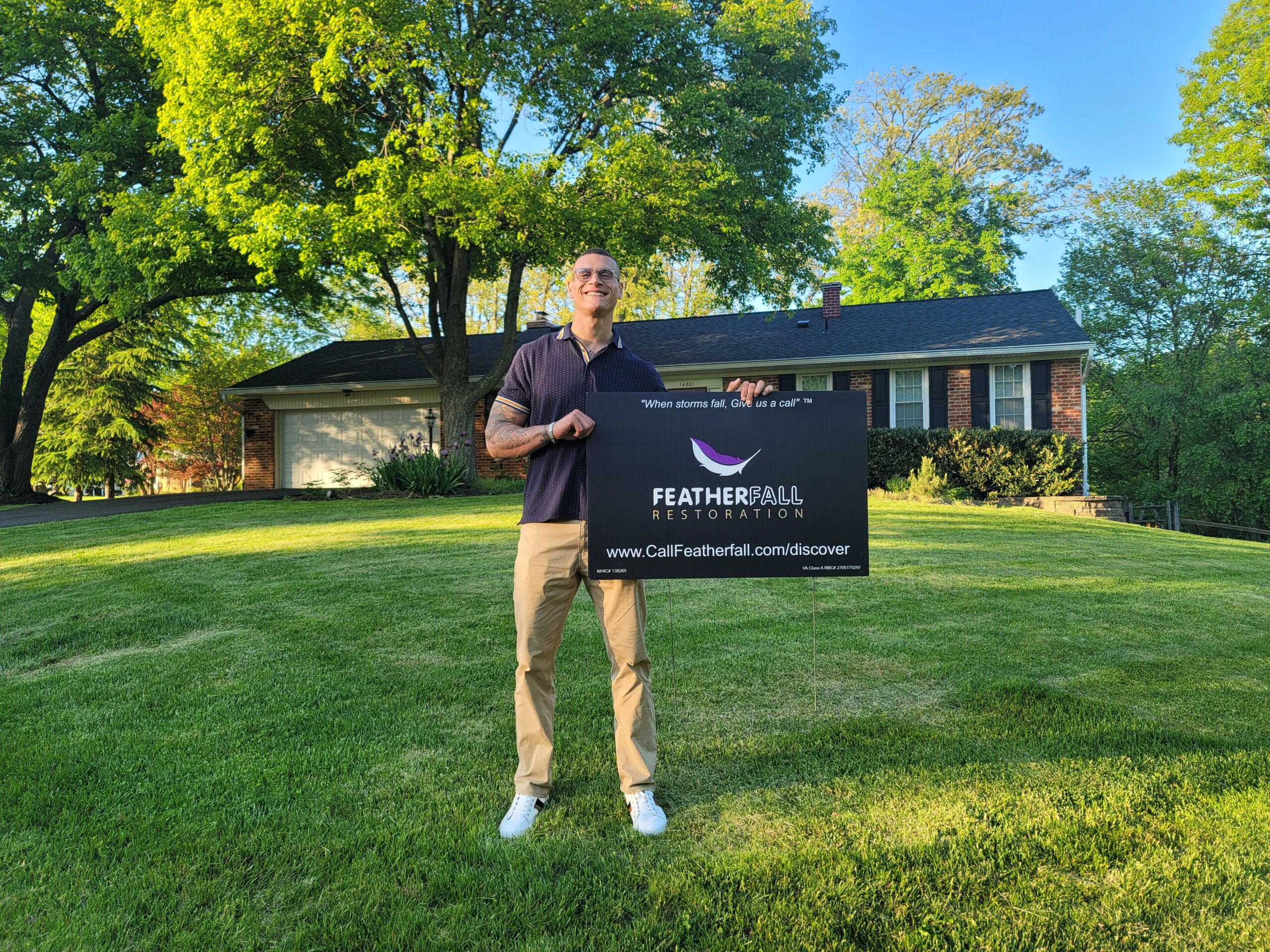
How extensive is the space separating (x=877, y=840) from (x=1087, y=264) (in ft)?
99.6

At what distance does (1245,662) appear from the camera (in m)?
4.30

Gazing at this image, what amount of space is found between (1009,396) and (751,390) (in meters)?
15.3

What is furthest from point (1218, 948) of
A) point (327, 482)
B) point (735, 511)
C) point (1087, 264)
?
point (1087, 264)

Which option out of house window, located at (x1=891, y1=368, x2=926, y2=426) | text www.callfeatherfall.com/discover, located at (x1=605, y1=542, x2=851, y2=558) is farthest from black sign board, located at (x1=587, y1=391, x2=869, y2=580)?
house window, located at (x1=891, y1=368, x2=926, y2=426)

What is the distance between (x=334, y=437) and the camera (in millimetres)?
19531

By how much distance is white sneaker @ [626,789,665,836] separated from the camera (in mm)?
2492

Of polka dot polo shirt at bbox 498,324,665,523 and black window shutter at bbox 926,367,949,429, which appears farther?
black window shutter at bbox 926,367,949,429

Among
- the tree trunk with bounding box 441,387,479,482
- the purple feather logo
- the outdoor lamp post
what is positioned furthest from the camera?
the outdoor lamp post

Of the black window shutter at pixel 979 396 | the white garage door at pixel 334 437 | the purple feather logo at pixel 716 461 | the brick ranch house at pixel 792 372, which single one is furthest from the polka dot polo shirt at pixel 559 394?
the white garage door at pixel 334 437

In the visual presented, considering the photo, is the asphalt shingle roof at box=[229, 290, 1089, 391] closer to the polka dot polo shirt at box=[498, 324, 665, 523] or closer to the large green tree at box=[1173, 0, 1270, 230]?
the large green tree at box=[1173, 0, 1270, 230]

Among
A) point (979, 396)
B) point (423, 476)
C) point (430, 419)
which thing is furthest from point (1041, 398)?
point (430, 419)

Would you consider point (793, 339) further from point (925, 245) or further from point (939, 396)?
point (925, 245)

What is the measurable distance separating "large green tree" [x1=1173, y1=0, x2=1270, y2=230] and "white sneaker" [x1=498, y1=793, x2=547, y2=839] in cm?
2769

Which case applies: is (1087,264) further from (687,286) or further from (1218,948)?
(1218,948)
